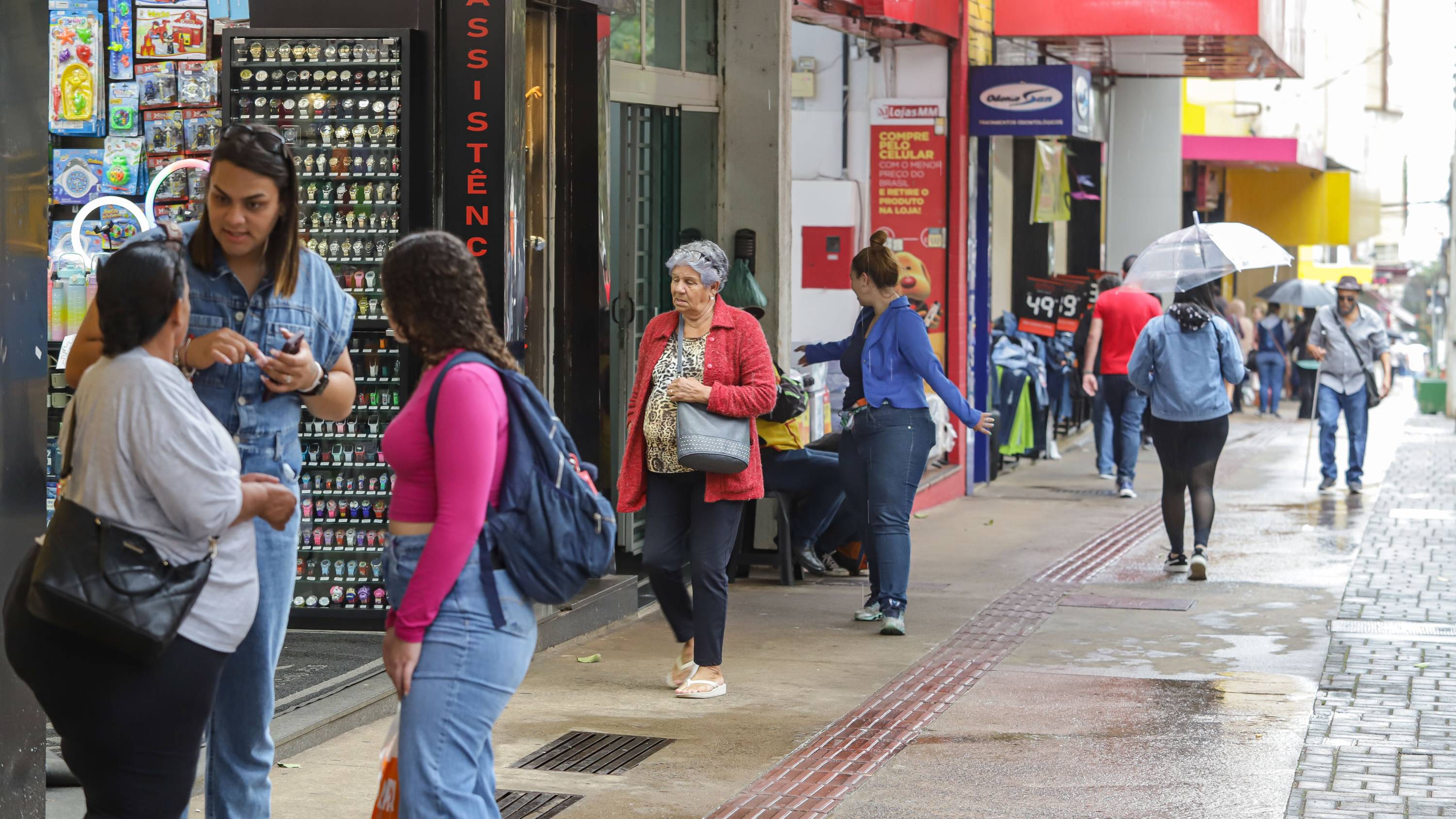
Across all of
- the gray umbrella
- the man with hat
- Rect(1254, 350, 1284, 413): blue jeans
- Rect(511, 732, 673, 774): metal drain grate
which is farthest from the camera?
the gray umbrella

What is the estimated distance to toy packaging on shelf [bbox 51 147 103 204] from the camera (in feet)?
23.9

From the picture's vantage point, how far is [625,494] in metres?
7.25

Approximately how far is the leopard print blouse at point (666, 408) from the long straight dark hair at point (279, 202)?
2999 millimetres

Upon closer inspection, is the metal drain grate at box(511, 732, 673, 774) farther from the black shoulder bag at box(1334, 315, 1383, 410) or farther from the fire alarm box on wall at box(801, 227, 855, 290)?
the black shoulder bag at box(1334, 315, 1383, 410)

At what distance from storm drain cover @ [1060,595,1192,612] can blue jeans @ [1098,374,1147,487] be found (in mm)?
4962


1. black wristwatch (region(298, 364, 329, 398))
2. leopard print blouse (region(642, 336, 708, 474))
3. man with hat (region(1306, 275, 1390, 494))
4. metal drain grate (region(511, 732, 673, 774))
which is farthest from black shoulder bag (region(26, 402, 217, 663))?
man with hat (region(1306, 275, 1390, 494))

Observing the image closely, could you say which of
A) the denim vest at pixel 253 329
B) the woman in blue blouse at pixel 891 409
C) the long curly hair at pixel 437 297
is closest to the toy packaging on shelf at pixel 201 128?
the woman in blue blouse at pixel 891 409

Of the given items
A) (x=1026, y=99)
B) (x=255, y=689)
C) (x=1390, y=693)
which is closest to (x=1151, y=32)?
(x=1026, y=99)

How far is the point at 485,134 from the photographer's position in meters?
7.36

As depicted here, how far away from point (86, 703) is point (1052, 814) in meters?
3.15

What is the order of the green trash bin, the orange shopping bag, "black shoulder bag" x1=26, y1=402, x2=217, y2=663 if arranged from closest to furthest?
1. "black shoulder bag" x1=26, y1=402, x2=217, y2=663
2. the orange shopping bag
3. the green trash bin

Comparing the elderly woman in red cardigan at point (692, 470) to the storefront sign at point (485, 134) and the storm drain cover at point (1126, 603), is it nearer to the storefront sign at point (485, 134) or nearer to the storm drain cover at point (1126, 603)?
the storefront sign at point (485, 134)

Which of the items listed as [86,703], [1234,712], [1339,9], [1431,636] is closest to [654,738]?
[1234,712]

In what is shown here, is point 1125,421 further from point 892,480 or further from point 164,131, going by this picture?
point 164,131
